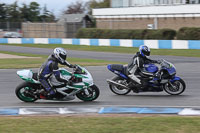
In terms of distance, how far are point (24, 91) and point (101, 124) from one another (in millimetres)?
3517

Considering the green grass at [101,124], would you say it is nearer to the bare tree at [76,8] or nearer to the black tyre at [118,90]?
the black tyre at [118,90]

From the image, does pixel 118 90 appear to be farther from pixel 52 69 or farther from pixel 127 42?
pixel 127 42

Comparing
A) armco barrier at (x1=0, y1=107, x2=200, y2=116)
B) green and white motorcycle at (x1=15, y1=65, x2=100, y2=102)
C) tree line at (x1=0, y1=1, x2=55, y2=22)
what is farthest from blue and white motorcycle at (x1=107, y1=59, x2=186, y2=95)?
tree line at (x1=0, y1=1, x2=55, y2=22)

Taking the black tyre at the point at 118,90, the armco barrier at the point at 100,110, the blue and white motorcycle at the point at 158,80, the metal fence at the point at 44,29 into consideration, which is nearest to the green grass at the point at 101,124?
the armco barrier at the point at 100,110

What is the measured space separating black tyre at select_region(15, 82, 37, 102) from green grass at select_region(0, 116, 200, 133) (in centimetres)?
194

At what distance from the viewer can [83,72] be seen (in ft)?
32.5

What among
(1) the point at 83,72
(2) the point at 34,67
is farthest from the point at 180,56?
(1) the point at 83,72

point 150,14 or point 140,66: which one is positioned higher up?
point 150,14

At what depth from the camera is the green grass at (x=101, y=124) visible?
6.96 meters

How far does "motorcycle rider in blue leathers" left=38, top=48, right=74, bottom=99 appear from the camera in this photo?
9.85m

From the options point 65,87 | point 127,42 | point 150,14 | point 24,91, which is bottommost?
point 127,42

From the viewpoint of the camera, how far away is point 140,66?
11.0 meters

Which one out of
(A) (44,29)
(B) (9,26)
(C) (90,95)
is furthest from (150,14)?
(C) (90,95)

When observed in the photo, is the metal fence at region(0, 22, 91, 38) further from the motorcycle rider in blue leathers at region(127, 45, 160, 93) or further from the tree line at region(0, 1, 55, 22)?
the motorcycle rider in blue leathers at region(127, 45, 160, 93)
